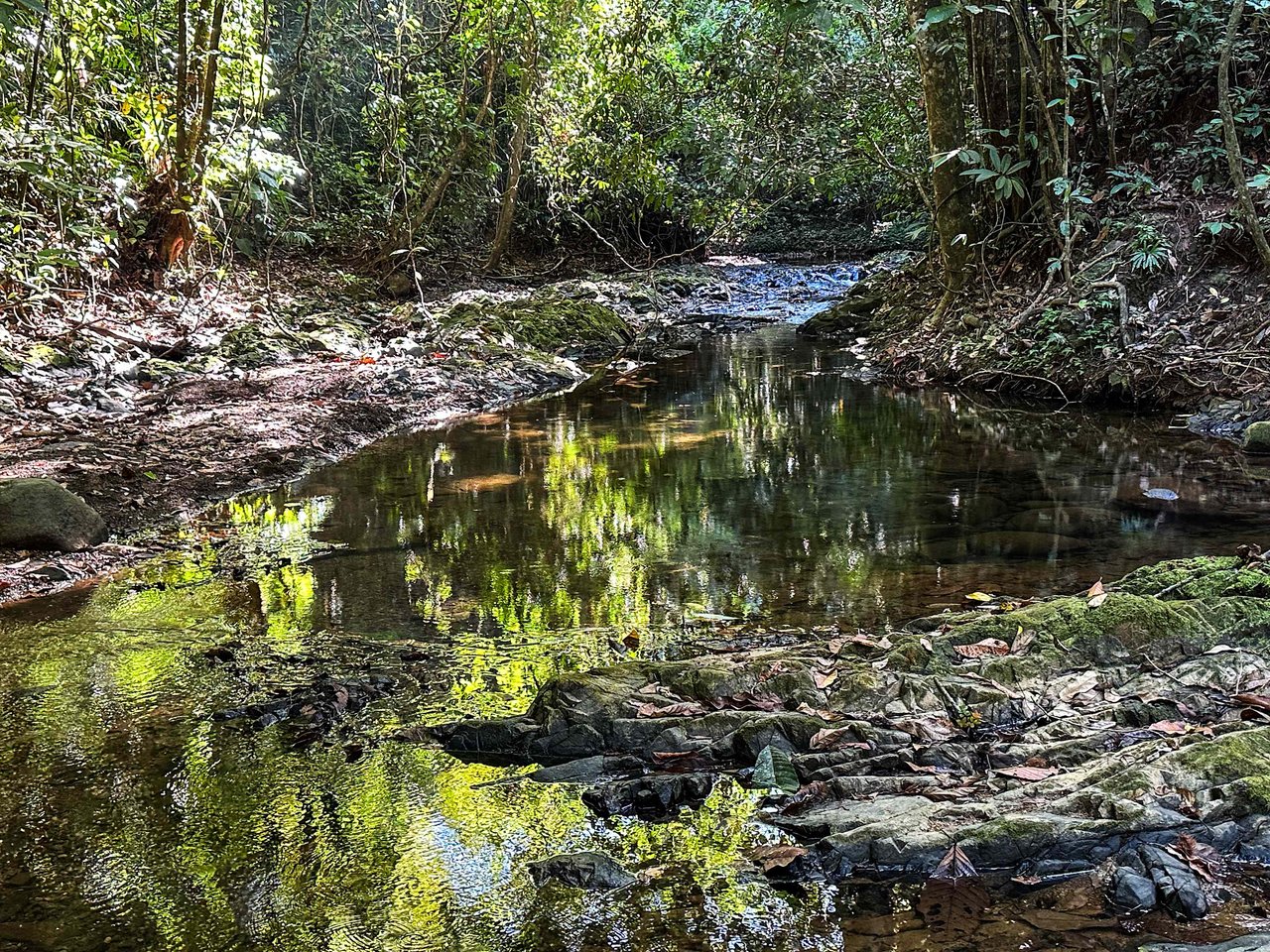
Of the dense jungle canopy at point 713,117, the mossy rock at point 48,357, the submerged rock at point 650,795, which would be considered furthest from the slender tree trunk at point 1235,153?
the mossy rock at point 48,357

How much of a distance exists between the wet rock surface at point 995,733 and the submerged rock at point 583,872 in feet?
1.06

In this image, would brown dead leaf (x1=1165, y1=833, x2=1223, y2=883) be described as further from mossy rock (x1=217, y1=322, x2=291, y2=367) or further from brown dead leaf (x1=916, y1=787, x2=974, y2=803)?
mossy rock (x1=217, y1=322, x2=291, y2=367)

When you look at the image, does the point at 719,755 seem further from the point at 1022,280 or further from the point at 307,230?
the point at 307,230

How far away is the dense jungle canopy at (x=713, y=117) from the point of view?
9648mm

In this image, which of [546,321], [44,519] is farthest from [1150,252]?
[44,519]

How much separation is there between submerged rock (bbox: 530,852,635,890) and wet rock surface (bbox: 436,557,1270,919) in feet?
1.06

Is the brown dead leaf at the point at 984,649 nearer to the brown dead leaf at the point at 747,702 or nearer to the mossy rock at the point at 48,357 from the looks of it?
the brown dead leaf at the point at 747,702

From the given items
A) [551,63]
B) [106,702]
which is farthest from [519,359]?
[106,702]

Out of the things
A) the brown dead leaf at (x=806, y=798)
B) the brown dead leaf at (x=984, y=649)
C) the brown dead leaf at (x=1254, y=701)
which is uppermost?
the brown dead leaf at (x=984, y=649)

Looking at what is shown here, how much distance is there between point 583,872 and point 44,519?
4.08 metres

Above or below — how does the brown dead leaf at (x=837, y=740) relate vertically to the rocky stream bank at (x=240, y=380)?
below

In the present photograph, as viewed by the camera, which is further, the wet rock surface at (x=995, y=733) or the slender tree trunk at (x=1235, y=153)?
the slender tree trunk at (x=1235, y=153)

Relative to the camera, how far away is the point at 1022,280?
11109 mm

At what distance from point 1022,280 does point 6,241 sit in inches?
406
